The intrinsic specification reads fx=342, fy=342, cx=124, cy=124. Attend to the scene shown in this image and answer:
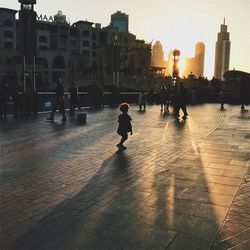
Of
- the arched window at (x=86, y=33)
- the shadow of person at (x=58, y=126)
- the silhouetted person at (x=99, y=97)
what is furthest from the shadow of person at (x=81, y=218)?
the arched window at (x=86, y=33)

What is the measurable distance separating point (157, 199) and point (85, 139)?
5503 millimetres

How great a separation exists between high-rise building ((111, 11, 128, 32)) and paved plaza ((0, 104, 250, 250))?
185m

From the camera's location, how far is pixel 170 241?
3.59 meters

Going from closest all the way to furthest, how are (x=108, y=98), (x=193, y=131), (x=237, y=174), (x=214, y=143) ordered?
→ (x=237, y=174), (x=214, y=143), (x=193, y=131), (x=108, y=98)

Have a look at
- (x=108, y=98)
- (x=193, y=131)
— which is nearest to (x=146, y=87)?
(x=108, y=98)

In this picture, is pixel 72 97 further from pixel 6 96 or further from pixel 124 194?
pixel 124 194

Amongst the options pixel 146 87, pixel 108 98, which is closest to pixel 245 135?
pixel 108 98

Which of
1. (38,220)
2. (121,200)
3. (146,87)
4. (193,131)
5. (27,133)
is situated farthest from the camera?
(146,87)

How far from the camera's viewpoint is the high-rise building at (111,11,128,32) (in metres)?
188

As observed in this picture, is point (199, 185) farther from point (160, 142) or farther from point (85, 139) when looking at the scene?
point (85, 139)

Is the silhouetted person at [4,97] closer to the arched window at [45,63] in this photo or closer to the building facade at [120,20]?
the arched window at [45,63]

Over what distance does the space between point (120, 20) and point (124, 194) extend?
194340mm

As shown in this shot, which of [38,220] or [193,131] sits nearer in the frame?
[38,220]

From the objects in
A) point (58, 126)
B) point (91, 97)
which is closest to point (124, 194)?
point (58, 126)
